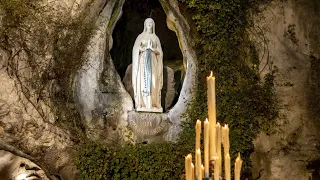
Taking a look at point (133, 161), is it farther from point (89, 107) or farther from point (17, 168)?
point (17, 168)

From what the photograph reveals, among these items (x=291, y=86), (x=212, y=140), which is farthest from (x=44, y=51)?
(x=212, y=140)

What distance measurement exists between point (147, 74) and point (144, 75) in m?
0.05

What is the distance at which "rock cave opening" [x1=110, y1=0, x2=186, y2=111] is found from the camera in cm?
712

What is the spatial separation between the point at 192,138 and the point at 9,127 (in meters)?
2.60

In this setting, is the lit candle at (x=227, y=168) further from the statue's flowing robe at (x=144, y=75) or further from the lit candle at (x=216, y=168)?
the statue's flowing robe at (x=144, y=75)

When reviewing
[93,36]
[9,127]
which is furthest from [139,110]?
[9,127]

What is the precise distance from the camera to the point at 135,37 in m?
8.34

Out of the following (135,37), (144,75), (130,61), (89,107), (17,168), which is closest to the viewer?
(17,168)

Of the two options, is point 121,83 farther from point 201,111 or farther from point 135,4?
point 135,4

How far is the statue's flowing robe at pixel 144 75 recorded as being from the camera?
6.34 m

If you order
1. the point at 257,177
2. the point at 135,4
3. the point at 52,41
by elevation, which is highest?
the point at 135,4

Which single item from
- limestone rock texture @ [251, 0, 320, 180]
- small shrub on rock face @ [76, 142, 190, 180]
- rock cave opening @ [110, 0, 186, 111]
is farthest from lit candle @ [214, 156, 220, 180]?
rock cave opening @ [110, 0, 186, 111]

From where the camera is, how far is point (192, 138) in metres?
6.18

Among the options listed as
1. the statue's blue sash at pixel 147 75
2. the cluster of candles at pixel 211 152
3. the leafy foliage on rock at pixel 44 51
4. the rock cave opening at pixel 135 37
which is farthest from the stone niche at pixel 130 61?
the cluster of candles at pixel 211 152
